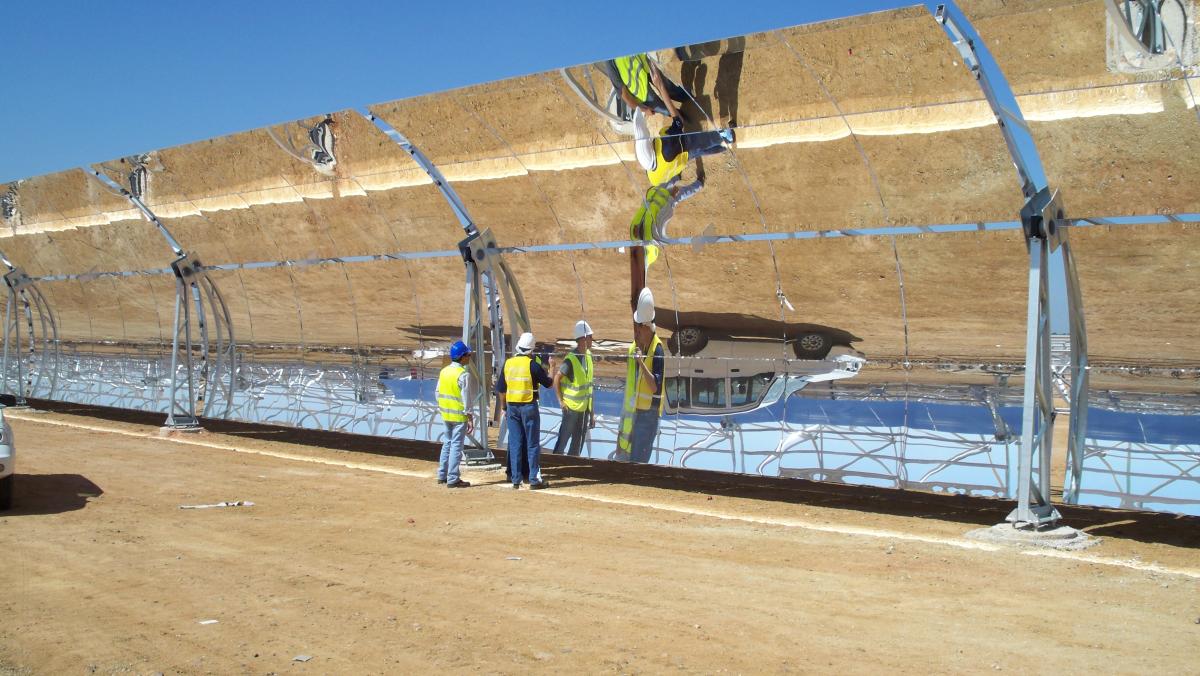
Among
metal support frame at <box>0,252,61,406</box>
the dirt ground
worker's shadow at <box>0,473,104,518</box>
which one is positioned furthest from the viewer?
metal support frame at <box>0,252,61,406</box>

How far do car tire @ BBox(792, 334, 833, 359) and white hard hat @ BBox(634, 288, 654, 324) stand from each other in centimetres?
182

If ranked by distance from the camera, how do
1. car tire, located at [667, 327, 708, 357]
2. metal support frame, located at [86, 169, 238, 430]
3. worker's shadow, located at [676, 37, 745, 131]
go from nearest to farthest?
worker's shadow, located at [676, 37, 745, 131] → car tire, located at [667, 327, 708, 357] → metal support frame, located at [86, 169, 238, 430]

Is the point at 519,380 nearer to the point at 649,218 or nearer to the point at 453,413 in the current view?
the point at 453,413

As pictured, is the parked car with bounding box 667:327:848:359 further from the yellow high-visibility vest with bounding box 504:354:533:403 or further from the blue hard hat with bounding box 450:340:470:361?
the blue hard hat with bounding box 450:340:470:361

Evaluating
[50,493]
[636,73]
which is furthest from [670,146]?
[50,493]

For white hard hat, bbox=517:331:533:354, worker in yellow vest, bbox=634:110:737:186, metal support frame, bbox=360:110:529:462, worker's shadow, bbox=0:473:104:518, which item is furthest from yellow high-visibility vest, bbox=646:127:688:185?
worker's shadow, bbox=0:473:104:518

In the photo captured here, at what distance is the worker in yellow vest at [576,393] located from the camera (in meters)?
12.3

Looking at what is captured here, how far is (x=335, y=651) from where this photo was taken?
16.0ft

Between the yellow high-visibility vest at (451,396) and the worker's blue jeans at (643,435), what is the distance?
195 cm

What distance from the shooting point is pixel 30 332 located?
77.6 feet

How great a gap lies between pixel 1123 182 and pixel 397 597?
6.02 metres

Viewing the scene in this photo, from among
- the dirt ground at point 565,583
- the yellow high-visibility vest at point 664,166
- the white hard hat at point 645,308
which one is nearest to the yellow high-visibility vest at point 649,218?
the yellow high-visibility vest at point 664,166

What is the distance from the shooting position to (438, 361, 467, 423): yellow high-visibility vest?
36.9ft

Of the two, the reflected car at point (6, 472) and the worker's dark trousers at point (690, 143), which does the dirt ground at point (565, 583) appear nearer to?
the reflected car at point (6, 472)
